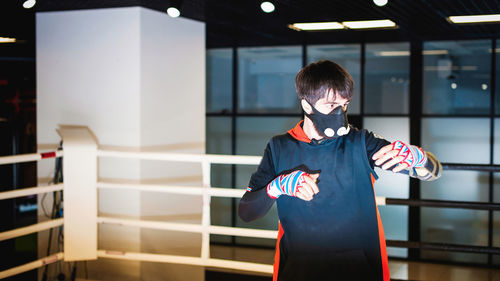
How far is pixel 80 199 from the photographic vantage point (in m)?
3.99

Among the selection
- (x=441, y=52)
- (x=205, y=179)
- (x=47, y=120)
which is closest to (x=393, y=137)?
(x=441, y=52)

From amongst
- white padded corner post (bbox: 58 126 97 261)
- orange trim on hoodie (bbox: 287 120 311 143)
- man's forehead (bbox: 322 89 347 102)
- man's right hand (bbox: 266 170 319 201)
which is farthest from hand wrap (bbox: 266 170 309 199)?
white padded corner post (bbox: 58 126 97 261)

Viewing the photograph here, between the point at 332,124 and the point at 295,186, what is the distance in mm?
279

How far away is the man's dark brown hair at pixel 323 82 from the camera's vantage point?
1.81 m

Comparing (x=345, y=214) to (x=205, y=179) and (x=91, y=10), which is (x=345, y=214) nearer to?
(x=205, y=179)

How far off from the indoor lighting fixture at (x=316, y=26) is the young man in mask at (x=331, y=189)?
388 centimetres

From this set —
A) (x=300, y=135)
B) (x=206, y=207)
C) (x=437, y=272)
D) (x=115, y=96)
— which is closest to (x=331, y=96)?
(x=300, y=135)

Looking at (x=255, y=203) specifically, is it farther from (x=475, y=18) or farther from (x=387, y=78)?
(x=387, y=78)

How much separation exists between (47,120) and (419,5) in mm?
3569

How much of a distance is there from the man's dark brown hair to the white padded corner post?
2.58 m

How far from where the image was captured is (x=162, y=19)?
511cm

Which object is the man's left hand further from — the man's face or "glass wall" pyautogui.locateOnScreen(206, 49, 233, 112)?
"glass wall" pyautogui.locateOnScreen(206, 49, 233, 112)

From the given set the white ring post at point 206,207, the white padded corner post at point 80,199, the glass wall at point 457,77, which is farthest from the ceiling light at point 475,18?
the white padded corner post at point 80,199

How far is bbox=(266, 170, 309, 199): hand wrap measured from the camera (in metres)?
1.68
